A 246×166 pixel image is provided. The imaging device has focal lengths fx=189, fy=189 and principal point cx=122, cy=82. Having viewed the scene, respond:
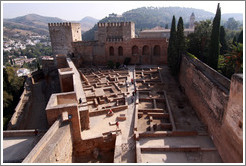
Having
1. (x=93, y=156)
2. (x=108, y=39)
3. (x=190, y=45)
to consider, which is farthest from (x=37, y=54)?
(x=93, y=156)

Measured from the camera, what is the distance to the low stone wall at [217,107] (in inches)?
292

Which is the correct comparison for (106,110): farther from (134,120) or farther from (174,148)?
(174,148)

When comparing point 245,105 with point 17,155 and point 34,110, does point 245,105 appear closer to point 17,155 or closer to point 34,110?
point 17,155

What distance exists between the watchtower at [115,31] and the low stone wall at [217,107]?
1225cm

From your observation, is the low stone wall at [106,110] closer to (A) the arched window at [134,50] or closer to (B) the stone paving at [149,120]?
(B) the stone paving at [149,120]

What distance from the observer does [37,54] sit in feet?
335

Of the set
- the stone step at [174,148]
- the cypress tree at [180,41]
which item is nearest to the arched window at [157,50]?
the cypress tree at [180,41]

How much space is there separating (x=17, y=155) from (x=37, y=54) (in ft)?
344

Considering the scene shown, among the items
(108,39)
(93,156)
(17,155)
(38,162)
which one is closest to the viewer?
(38,162)

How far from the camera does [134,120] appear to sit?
1180 centimetres

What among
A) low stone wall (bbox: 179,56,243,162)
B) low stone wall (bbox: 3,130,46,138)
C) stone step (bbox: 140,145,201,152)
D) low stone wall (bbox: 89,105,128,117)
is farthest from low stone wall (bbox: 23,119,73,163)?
low stone wall (bbox: 179,56,243,162)

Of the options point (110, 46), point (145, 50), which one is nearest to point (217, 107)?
point (145, 50)

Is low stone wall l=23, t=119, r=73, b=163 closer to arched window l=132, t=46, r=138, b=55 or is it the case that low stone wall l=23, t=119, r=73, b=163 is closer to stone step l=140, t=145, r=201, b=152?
stone step l=140, t=145, r=201, b=152

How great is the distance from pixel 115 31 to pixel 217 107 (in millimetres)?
18862
